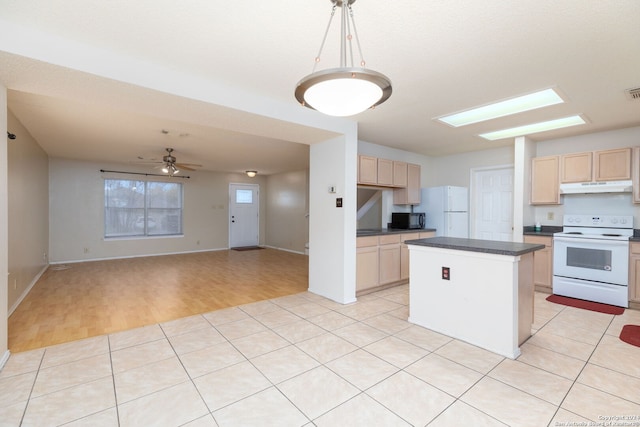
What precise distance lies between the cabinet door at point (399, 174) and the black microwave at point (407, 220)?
1.70 ft

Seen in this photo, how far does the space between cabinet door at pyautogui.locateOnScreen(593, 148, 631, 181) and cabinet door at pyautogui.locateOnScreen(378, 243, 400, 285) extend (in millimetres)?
2885

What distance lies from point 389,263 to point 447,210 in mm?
1533

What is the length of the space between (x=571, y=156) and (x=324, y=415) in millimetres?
4855

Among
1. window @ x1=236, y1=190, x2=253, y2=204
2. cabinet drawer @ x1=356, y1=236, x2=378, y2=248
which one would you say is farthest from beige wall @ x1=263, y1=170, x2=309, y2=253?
cabinet drawer @ x1=356, y1=236, x2=378, y2=248

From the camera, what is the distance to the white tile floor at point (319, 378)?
1703 millimetres

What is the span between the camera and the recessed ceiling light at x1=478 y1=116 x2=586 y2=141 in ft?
12.3

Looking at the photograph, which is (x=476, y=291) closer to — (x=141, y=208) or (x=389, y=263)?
(x=389, y=263)

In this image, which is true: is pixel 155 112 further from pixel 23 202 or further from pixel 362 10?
pixel 23 202

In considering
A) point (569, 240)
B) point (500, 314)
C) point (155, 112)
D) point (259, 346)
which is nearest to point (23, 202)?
point (155, 112)

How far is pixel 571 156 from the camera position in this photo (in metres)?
4.23

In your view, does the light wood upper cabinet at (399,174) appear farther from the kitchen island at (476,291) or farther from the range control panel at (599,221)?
the range control panel at (599,221)

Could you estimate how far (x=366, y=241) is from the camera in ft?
13.6

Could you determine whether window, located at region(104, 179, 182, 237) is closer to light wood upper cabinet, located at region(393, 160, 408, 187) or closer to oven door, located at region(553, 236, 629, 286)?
light wood upper cabinet, located at region(393, 160, 408, 187)

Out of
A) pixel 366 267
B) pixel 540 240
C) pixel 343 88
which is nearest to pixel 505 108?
pixel 540 240
